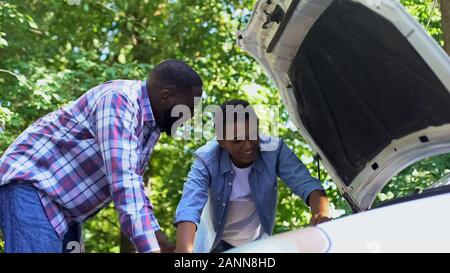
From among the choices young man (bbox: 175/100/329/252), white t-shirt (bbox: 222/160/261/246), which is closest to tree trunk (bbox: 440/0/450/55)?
young man (bbox: 175/100/329/252)

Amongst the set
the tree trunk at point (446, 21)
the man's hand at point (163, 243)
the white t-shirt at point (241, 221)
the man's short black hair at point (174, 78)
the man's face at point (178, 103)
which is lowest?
the man's hand at point (163, 243)

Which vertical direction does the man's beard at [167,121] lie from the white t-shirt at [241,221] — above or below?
above

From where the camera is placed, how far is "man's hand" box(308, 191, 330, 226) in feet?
13.8

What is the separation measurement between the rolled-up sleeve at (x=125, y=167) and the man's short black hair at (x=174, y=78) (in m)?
0.29

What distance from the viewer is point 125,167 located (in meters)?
3.22

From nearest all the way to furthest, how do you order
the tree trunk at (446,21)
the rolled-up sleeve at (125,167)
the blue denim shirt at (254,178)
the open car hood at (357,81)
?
the rolled-up sleeve at (125,167) → the open car hood at (357,81) → the blue denim shirt at (254,178) → the tree trunk at (446,21)

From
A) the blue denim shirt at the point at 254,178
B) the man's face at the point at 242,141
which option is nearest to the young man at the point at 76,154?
the man's face at the point at 242,141

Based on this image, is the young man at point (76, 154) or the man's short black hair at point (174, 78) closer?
the young man at point (76, 154)

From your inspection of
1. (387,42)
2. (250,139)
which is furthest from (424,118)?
(250,139)

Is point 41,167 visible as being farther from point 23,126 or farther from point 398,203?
point 23,126

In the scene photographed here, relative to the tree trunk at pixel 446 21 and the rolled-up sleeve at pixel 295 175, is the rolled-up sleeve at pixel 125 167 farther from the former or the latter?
the tree trunk at pixel 446 21

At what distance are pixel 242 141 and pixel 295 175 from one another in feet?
1.36

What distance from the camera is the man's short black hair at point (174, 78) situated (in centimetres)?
358
